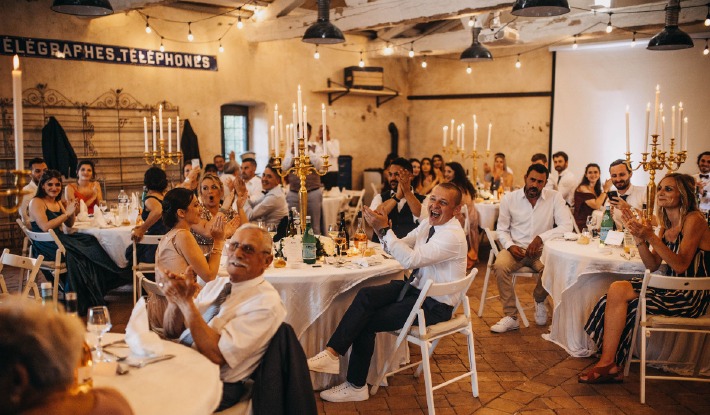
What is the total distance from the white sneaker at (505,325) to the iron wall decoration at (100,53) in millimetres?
7272

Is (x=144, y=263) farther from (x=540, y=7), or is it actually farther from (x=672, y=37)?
(x=672, y=37)

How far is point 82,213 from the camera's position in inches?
259

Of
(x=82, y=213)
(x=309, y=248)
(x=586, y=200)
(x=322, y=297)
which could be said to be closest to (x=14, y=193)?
(x=322, y=297)

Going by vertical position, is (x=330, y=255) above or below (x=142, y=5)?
below

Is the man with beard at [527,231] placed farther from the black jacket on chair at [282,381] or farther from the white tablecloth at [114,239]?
the white tablecloth at [114,239]

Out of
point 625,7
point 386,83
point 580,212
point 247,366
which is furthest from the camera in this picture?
point 386,83

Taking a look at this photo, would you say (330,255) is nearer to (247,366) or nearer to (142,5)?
(247,366)

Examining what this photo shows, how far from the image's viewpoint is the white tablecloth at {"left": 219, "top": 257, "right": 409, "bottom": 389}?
381cm

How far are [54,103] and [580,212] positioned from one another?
754cm

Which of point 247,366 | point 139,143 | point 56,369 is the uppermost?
point 139,143

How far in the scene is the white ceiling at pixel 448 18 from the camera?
28.5 feet

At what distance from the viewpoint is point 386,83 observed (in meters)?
13.8

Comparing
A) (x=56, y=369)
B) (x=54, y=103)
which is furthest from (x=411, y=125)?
(x=56, y=369)

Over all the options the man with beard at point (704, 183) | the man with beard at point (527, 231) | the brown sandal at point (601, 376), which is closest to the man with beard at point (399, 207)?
the man with beard at point (527, 231)
